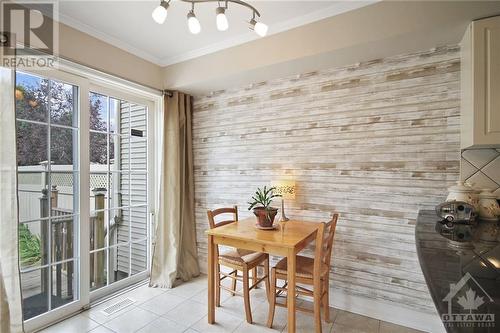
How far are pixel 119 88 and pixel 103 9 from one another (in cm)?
84

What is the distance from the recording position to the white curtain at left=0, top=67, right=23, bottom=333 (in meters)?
1.69

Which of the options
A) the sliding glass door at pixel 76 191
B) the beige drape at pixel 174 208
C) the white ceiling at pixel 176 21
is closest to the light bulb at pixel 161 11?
the white ceiling at pixel 176 21

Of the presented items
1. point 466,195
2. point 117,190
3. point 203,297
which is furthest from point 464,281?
point 117,190

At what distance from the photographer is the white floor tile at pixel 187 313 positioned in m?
2.22

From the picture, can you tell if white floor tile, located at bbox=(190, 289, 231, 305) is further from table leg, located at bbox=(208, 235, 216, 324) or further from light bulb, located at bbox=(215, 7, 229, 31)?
light bulb, located at bbox=(215, 7, 229, 31)

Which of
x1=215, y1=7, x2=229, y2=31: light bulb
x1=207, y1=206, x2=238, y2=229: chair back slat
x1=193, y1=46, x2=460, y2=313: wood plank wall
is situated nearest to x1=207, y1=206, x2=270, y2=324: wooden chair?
x1=207, y1=206, x2=238, y2=229: chair back slat

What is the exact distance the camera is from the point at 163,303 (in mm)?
2498

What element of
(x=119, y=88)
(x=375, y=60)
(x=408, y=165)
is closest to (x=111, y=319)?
(x=119, y=88)

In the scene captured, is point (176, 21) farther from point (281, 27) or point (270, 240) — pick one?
point (270, 240)

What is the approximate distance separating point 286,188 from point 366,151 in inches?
31.8

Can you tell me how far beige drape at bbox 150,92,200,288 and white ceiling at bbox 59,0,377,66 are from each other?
2.21 feet

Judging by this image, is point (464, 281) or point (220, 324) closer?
point (464, 281)

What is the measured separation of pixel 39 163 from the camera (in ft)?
6.91

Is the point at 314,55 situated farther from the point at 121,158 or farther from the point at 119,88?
the point at 121,158
